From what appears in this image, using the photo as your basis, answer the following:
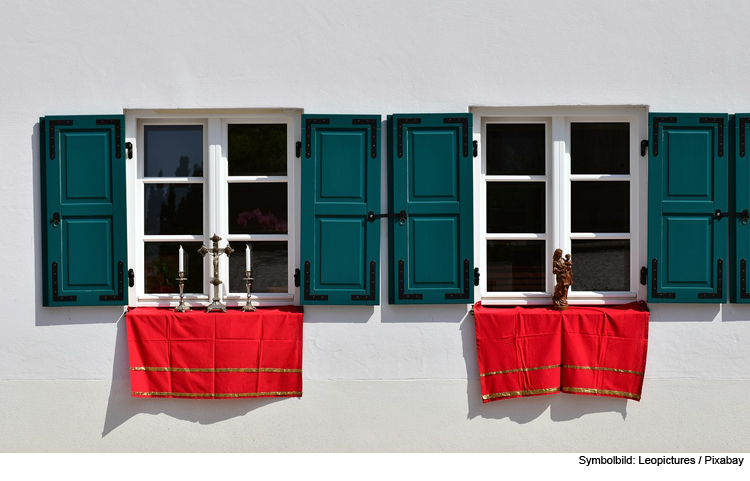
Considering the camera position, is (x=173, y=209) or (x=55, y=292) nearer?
(x=55, y=292)

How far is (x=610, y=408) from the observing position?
401 cm

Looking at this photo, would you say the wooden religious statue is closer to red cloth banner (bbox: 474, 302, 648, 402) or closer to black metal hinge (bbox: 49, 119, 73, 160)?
red cloth banner (bbox: 474, 302, 648, 402)

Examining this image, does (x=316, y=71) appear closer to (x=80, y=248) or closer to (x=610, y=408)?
(x=80, y=248)

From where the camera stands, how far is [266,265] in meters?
4.12

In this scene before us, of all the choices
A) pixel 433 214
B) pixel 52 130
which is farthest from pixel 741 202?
pixel 52 130

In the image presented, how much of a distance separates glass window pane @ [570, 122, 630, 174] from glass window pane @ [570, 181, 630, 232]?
0.38 feet

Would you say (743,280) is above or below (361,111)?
below

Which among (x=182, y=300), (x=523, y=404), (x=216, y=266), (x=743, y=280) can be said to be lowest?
(x=523, y=404)

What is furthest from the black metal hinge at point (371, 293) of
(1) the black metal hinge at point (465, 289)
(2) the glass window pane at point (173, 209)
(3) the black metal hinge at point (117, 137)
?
(3) the black metal hinge at point (117, 137)

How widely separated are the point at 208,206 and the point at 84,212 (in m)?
0.76

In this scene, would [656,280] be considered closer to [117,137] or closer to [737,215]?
[737,215]

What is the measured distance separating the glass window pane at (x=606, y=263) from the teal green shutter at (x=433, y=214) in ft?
2.61

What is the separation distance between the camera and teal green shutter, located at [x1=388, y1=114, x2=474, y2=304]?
394 centimetres

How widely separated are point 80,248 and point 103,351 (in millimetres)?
680
